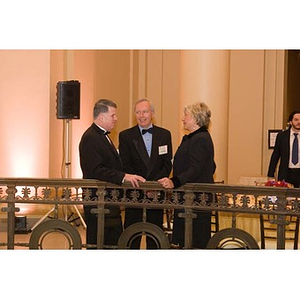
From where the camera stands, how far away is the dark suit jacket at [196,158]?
609 centimetres

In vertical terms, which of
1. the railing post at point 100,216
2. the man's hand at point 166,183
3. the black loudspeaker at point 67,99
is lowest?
the railing post at point 100,216

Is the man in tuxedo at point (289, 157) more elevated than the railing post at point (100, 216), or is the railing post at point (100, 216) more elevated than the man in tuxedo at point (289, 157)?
the man in tuxedo at point (289, 157)

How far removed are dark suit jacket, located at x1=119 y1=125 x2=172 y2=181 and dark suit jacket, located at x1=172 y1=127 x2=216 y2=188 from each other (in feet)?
1.26

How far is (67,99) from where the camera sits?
979cm

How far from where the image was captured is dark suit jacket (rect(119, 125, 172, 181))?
658cm

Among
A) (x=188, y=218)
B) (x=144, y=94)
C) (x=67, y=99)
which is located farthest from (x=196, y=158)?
(x=144, y=94)

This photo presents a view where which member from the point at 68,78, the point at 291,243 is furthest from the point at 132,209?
the point at 68,78

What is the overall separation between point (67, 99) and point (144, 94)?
3321 millimetres

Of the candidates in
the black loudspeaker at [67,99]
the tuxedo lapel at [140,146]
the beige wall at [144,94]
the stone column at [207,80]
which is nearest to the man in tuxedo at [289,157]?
the beige wall at [144,94]

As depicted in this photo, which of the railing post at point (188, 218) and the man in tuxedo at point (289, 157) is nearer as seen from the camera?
the railing post at point (188, 218)

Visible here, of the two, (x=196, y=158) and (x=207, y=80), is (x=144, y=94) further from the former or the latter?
(x=196, y=158)

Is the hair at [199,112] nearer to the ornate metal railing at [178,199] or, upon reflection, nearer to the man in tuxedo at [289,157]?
the ornate metal railing at [178,199]

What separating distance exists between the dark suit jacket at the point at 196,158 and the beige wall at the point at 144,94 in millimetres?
1909

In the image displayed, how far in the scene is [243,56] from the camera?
39.5 feet
